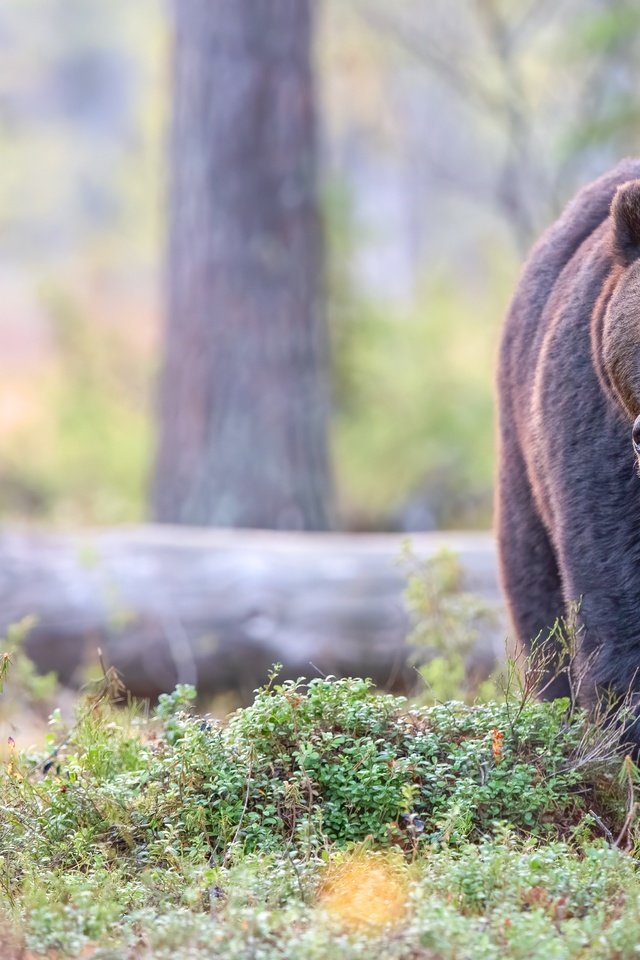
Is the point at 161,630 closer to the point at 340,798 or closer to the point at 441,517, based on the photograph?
the point at 340,798

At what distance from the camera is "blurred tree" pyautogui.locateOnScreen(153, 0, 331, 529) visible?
11.1m

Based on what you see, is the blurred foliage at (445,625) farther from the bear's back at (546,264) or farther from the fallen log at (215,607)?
the bear's back at (546,264)

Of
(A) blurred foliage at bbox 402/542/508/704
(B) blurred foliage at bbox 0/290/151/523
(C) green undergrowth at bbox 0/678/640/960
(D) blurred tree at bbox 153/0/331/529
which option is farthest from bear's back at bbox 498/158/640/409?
(B) blurred foliage at bbox 0/290/151/523

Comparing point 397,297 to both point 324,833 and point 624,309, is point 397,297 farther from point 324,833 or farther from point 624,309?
point 324,833

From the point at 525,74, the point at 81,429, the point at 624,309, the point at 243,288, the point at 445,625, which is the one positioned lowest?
the point at 445,625

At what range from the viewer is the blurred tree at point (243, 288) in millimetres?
11117

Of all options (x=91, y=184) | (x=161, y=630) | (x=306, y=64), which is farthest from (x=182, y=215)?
(x=91, y=184)

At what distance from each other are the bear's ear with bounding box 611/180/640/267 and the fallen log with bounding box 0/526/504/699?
12.6 ft

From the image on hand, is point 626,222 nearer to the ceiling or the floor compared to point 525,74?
nearer to the floor

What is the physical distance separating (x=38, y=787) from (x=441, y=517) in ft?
33.9

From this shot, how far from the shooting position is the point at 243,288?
1114cm

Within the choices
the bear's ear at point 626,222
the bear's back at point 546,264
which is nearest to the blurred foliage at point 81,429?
the bear's back at point 546,264

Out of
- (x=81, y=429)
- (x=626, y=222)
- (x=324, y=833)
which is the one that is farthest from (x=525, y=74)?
(x=324, y=833)

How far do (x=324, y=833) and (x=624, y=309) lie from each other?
6.60 ft
